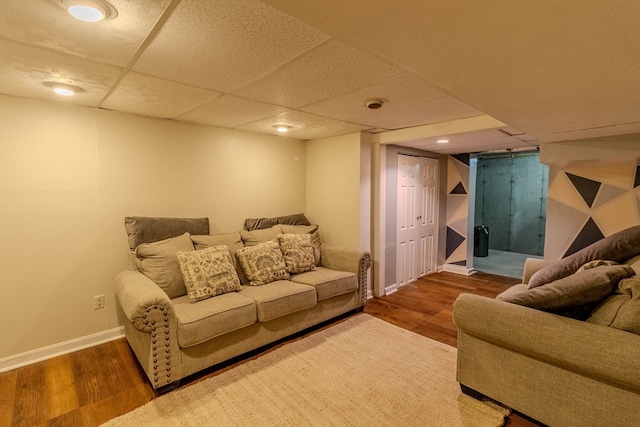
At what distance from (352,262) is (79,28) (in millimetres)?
2779

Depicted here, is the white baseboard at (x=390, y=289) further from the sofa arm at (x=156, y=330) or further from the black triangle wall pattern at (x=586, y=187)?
the sofa arm at (x=156, y=330)

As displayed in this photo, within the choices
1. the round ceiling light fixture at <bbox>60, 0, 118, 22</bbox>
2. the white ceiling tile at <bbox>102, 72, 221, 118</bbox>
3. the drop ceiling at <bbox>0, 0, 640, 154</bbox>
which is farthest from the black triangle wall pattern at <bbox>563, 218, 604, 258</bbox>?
the round ceiling light fixture at <bbox>60, 0, 118, 22</bbox>

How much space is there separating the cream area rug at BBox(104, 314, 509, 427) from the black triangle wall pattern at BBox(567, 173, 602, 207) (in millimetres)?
2389

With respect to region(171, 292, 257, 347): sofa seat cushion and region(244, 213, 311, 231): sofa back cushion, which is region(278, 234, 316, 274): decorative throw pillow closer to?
region(244, 213, 311, 231): sofa back cushion

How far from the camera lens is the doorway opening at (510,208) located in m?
6.30

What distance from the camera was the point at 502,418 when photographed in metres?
1.78

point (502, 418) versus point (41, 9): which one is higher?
point (41, 9)

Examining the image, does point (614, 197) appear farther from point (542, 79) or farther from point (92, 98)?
point (92, 98)

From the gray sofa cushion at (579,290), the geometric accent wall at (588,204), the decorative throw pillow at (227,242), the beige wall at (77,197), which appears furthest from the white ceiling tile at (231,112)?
the geometric accent wall at (588,204)

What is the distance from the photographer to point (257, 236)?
127 inches

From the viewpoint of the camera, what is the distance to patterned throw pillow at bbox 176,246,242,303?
96.3 inches

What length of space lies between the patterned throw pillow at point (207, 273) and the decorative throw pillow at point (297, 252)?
624 millimetres

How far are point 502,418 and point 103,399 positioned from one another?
2498mm

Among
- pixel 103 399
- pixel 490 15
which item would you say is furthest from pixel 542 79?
pixel 103 399
